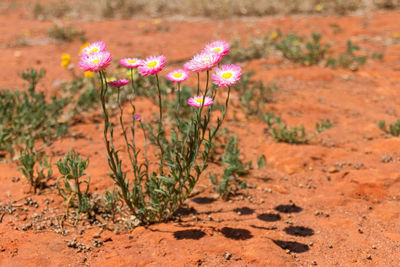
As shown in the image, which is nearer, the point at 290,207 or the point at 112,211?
the point at 112,211

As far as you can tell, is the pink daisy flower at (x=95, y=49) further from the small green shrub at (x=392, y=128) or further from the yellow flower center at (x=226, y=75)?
the small green shrub at (x=392, y=128)

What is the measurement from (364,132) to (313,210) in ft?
4.98

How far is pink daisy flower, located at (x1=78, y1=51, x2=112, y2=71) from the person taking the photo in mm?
1957

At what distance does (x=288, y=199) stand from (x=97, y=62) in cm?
186

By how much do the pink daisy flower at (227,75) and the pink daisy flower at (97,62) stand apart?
61cm

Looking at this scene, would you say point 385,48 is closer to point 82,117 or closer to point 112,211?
point 82,117

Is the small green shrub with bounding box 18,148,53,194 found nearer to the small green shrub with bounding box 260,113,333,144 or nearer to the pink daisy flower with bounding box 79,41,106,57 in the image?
the pink daisy flower with bounding box 79,41,106,57

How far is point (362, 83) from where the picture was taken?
5.21 meters

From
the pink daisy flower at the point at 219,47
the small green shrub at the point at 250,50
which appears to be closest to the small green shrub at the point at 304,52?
the small green shrub at the point at 250,50

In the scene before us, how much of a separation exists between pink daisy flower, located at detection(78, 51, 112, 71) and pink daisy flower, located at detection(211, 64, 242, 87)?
0.61 metres

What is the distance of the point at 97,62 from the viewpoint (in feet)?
6.46

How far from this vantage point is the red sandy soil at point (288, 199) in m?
2.30

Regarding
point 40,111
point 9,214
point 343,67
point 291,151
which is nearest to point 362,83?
point 343,67

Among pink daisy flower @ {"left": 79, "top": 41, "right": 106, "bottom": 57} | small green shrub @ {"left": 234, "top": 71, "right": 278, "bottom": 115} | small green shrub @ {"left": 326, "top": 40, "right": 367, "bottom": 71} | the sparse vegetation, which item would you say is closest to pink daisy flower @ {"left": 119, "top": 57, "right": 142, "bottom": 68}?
pink daisy flower @ {"left": 79, "top": 41, "right": 106, "bottom": 57}
